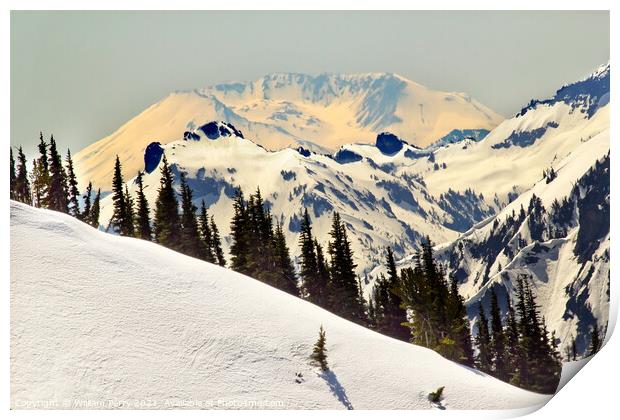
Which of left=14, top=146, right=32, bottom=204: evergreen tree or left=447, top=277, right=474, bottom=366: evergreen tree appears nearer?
left=447, top=277, right=474, bottom=366: evergreen tree

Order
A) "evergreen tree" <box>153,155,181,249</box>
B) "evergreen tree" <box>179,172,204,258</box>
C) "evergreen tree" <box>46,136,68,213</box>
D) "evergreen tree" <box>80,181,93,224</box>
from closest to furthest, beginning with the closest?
1. "evergreen tree" <box>46,136,68,213</box>
2. "evergreen tree" <box>179,172,204,258</box>
3. "evergreen tree" <box>80,181,93,224</box>
4. "evergreen tree" <box>153,155,181,249</box>

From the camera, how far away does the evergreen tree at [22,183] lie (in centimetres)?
6588

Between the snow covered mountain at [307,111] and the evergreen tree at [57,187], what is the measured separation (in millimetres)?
1618

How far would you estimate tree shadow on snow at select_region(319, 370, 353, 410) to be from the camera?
140ft

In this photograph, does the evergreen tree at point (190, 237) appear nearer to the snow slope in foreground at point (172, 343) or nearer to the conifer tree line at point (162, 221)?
the conifer tree line at point (162, 221)

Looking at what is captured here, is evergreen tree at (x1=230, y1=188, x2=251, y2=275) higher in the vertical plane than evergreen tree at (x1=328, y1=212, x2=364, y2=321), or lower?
higher

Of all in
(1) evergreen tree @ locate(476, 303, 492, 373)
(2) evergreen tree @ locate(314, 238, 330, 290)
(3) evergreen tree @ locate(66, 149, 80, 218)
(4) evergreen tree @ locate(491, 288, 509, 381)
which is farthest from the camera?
(2) evergreen tree @ locate(314, 238, 330, 290)

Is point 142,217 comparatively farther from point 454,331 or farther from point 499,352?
point 499,352

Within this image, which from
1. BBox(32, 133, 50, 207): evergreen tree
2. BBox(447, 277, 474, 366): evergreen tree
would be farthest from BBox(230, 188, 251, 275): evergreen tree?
BBox(447, 277, 474, 366): evergreen tree

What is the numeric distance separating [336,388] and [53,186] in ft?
141

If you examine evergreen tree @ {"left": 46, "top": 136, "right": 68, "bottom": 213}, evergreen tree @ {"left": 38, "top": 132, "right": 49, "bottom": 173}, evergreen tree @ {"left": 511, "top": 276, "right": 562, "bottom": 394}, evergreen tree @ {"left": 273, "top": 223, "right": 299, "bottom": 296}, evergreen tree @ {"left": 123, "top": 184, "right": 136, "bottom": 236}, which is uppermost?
evergreen tree @ {"left": 38, "top": 132, "right": 49, "bottom": 173}

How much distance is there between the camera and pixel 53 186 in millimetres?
76062

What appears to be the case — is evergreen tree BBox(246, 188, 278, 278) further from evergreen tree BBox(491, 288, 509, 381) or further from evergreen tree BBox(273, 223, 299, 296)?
evergreen tree BBox(491, 288, 509, 381)
